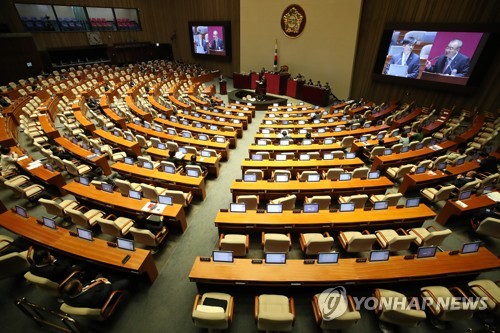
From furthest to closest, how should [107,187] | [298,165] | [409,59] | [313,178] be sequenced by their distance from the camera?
[409,59], [298,165], [313,178], [107,187]

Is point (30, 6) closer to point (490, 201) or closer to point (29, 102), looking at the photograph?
point (29, 102)

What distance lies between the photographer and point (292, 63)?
1981cm

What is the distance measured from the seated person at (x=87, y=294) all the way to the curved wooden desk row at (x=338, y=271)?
149cm

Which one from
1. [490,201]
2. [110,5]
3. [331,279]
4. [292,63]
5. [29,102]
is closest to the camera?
[331,279]

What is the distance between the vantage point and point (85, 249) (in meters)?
4.94

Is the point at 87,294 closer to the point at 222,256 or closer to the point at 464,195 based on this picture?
the point at 222,256

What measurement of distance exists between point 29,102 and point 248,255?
15.9 m

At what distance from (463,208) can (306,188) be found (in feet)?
13.0

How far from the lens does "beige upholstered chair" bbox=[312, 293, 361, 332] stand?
370 centimetres

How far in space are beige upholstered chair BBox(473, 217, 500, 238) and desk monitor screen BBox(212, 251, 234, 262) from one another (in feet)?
19.6

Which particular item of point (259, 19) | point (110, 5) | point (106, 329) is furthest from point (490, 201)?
point (110, 5)

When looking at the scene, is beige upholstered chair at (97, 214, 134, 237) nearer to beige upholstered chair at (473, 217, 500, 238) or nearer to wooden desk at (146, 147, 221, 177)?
wooden desk at (146, 147, 221, 177)

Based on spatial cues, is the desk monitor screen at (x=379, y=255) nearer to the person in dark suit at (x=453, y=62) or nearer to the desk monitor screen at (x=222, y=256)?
the desk monitor screen at (x=222, y=256)

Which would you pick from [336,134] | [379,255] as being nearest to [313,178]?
[379,255]
